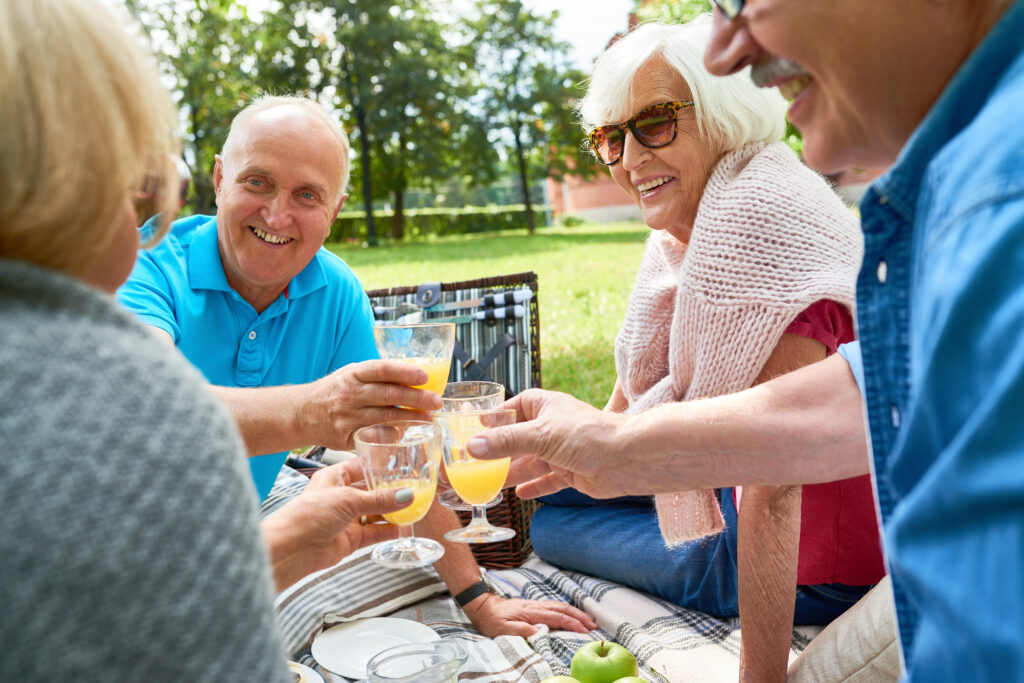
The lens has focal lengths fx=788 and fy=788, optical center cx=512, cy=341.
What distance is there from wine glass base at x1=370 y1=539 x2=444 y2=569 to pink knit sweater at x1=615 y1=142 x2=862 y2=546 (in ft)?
3.17

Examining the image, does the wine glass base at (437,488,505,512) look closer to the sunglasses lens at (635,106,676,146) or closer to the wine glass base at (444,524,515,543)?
the wine glass base at (444,524,515,543)

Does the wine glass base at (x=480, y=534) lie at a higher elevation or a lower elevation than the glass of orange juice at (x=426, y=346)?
lower

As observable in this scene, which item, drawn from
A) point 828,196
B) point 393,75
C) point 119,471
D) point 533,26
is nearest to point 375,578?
point 828,196

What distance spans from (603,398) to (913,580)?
14.9 ft

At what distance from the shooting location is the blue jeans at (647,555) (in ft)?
9.04

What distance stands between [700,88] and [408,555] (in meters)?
1.78

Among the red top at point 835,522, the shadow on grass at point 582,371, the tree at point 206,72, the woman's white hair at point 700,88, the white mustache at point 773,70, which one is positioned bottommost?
the shadow on grass at point 582,371

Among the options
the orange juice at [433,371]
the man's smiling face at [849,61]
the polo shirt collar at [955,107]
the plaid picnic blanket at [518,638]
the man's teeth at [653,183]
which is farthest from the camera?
the man's teeth at [653,183]

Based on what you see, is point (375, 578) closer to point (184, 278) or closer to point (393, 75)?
point (184, 278)

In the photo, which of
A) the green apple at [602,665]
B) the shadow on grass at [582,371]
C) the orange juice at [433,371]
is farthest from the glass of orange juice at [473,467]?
the shadow on grass at [582,371]

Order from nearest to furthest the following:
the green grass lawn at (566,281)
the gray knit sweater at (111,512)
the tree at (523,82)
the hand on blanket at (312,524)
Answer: the gray knit sweater at (111,512) < the hand on blanket at (312,524) < the green grass lawn at (566,281) < the tree at (523,82)

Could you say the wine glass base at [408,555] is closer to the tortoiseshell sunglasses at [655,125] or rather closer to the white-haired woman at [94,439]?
the white-haired woman at [94,439]

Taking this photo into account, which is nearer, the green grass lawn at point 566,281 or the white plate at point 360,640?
the white plate at point 360,640

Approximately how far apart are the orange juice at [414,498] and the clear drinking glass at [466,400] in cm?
23
